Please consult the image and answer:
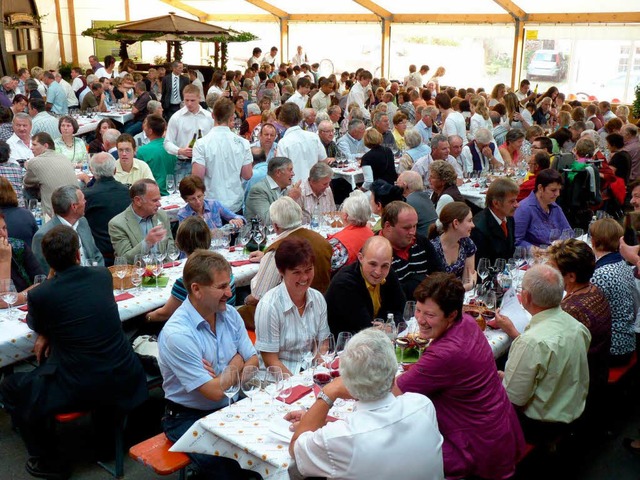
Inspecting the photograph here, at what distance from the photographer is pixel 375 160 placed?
7609mm

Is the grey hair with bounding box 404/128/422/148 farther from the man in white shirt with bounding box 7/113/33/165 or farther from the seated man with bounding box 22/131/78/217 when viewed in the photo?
the man in white shirt with bounding box 7/113/33/165

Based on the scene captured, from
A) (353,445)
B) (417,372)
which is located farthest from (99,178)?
(353,445)

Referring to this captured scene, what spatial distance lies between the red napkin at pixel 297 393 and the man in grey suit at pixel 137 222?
196 centimetres

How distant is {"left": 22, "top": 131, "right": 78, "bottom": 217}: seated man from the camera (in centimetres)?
635

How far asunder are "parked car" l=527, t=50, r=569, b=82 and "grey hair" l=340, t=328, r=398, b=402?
16184mm

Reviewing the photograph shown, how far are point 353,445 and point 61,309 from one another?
5.89 ft

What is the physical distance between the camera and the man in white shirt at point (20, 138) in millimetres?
7770

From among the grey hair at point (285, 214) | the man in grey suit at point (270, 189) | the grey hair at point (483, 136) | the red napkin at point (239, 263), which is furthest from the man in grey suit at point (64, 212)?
the grey hair at point (483, 136)

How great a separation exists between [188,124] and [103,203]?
2468mm

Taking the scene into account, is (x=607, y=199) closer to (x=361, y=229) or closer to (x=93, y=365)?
(x=361, y=229)

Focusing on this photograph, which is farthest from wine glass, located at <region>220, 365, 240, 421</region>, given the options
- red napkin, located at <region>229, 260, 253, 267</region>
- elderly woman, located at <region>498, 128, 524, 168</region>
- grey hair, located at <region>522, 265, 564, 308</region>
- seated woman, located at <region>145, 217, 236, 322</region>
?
elderly woman, located at <region>498, 128, 524, 168</region>

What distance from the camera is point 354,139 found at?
29.4ft

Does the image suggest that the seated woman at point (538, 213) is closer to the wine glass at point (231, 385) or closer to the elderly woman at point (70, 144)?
the wine glass at point (231, 385)

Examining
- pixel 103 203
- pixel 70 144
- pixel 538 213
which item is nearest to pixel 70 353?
pixel 103 203
